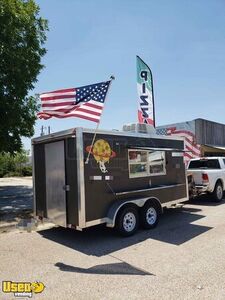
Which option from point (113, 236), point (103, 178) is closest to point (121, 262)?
point (113, 236)

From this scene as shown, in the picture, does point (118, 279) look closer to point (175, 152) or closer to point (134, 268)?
point (134, 268)

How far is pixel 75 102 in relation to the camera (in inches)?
314

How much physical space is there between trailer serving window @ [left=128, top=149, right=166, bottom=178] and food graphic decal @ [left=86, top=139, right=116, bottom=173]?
0.83m

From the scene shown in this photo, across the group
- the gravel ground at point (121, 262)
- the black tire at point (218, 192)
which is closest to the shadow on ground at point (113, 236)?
the gravel ground at point (121, 262)

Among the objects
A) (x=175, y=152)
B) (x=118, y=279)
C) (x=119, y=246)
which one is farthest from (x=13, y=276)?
(x=175, y=152)

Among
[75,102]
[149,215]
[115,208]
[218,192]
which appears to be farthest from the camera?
[218,192]

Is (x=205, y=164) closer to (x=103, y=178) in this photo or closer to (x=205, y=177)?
(x=205, y=177)

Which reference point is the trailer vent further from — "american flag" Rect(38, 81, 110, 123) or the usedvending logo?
the usedvending logo

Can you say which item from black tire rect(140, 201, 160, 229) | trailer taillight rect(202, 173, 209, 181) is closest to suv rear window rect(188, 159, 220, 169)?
trailer taillight rect(202, 173, 209, 181)

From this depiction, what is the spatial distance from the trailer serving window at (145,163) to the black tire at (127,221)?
989 millimetres

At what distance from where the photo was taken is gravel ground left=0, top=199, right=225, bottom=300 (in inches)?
185

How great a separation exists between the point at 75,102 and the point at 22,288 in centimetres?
461

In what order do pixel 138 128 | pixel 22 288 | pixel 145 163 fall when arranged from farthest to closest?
1. pixel 138 128
2. pixel 145 163
3. pixel 22 288

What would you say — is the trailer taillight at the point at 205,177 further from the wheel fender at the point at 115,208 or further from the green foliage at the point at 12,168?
the green foliage at the point at 12,168
